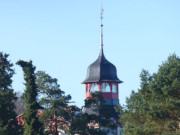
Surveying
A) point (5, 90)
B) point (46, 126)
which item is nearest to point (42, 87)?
point (46, 126)

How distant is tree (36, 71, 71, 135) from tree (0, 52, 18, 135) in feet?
14.8

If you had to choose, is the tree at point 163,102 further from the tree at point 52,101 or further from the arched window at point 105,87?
the arched window at point 105,87

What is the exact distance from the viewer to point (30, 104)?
31.2 metres

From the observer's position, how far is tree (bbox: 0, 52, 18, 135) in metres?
29.3

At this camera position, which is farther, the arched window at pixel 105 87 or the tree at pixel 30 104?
the arched window at pixel 105 87

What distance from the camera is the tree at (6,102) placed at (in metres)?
29.3

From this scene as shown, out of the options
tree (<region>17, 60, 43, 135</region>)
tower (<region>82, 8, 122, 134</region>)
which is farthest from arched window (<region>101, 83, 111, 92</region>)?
tree (<region>17, 60, 43, 135</region>)

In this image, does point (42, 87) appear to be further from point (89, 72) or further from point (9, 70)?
point (89, 72)

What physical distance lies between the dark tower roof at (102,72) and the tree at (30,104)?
43.5 ft

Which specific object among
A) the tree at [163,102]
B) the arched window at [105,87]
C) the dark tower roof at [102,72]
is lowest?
the tree at [163,102]

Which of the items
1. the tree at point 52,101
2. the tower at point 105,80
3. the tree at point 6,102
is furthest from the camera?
the tower at point 105,80

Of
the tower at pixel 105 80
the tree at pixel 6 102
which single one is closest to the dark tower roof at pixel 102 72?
the tower at pixel 105 80

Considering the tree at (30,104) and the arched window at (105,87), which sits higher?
the arched window at (105,87)

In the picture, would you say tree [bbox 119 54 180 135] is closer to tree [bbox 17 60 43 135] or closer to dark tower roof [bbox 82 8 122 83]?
tree [bbox 17 60 43 135]
